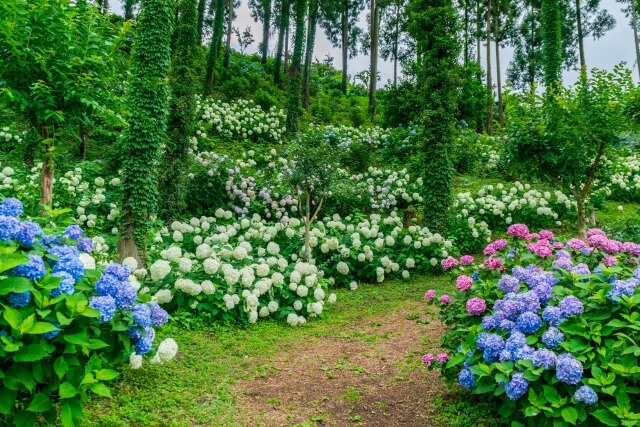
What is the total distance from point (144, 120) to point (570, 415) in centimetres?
651

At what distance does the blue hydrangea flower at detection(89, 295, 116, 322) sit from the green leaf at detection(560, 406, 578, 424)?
2.78 metres

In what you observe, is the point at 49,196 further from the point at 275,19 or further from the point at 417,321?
the point at 275,19

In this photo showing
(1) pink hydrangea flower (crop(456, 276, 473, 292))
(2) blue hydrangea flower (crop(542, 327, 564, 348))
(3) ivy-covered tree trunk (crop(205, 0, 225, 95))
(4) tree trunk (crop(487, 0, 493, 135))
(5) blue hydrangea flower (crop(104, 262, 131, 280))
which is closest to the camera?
(5) blue hydrangea flower (crop(104, 262, 131, 280))

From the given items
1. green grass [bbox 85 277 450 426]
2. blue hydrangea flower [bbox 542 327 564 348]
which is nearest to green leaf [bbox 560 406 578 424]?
blue hydrangea flower [bbox 542 327 564 348]

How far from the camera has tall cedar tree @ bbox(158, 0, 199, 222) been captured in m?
9.48

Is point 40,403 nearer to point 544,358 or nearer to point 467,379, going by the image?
point 467,379

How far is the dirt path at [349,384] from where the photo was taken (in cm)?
397

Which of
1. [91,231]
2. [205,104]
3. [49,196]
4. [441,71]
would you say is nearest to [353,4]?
[205,104]

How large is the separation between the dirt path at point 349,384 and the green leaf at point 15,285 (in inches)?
82.7

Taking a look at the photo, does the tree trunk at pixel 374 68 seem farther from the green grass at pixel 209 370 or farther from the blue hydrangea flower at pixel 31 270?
the blue hydrangea flower at pixel 31 270

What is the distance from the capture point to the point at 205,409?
3857mm

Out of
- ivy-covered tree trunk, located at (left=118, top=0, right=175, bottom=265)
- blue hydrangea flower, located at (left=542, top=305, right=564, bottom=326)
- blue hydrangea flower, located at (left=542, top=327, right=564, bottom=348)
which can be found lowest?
blue hydrangea flower, located at (left=542, top=327, right=564, bottom=348)

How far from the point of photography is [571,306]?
3326 millimetres

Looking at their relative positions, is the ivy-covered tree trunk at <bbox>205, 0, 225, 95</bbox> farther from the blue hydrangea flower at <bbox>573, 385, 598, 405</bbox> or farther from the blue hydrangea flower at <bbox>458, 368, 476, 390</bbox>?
the blue hydrangea flower at <bbox>573, 385, 598, 405</bbox>
